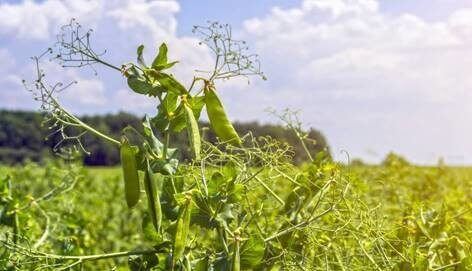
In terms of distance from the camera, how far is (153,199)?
1335 millimetres

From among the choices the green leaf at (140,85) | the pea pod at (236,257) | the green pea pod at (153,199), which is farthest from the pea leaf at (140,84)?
the pea pod at (236,257)

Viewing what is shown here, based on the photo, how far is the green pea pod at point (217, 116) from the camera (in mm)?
1402

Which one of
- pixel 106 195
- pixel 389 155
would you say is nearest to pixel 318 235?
pixel 389 155

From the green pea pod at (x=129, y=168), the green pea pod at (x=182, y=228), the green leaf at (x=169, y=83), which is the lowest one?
the green pea pod at (x=182, y=228)

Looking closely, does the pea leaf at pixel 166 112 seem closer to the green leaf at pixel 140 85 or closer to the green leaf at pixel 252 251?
the green leaf at pixel 140 85

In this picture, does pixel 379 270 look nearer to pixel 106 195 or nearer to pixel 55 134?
pixel 55 134

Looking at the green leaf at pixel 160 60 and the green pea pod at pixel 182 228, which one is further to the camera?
the green leaf at pixel 160 60

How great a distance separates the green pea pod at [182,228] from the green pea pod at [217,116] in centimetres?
17

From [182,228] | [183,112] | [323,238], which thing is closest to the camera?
[182,228]

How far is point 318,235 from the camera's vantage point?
1762mm

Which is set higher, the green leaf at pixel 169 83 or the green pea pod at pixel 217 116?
the green leaf at pixel 169 83

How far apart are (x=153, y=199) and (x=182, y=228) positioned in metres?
0.08

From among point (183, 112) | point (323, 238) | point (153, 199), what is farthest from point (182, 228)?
point (323, 238)

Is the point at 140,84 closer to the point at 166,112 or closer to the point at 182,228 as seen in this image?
the point at 166,112
